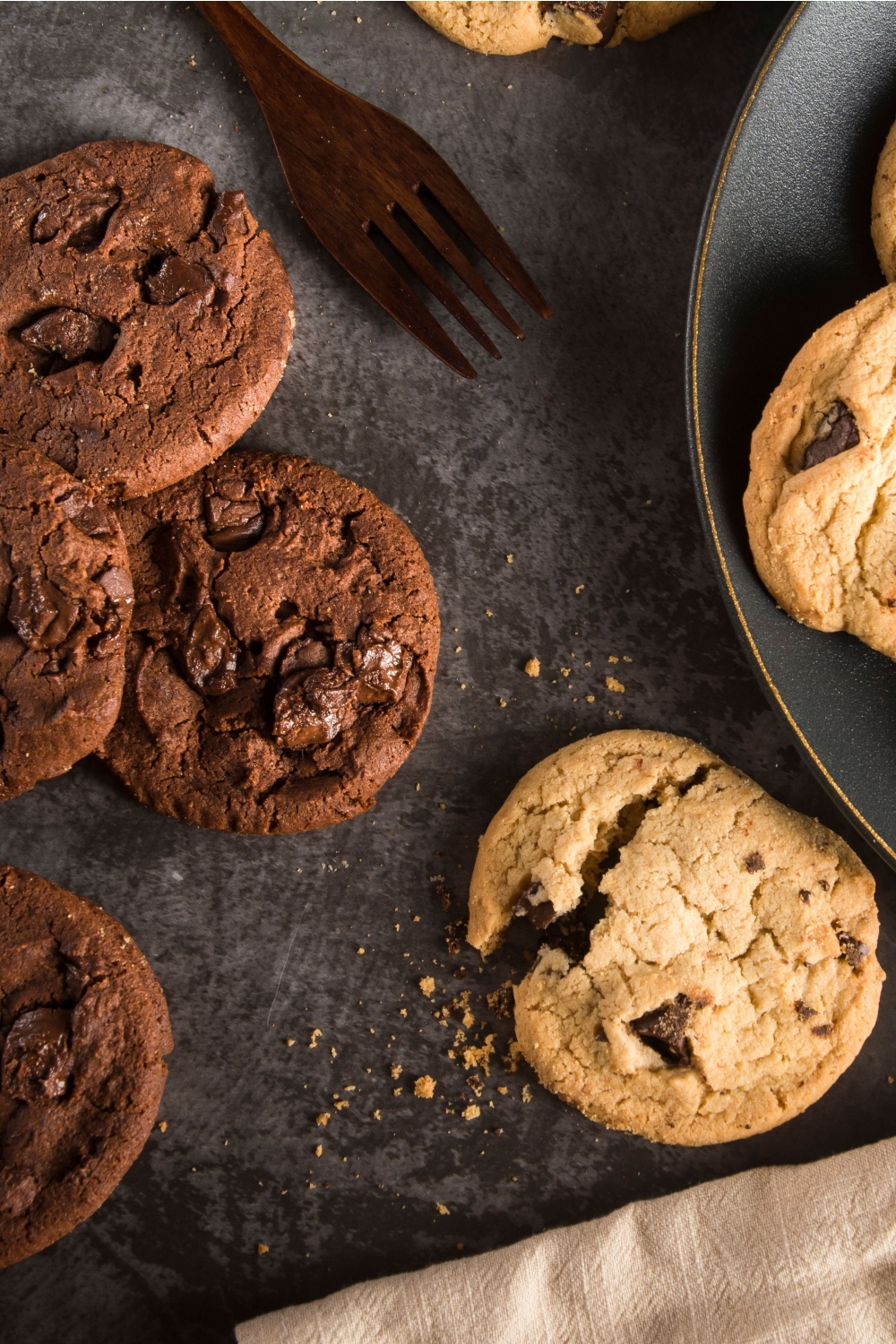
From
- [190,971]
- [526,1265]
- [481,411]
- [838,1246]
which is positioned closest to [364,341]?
[481,411]

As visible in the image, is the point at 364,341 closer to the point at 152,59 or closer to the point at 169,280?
the point at 169,280

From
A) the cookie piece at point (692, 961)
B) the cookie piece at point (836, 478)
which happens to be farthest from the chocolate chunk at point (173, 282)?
the cookie piece at point (692, 961)

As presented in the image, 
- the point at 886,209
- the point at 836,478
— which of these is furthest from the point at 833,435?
the point at 886,209

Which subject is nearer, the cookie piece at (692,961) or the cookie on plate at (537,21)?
the cookie piece at (692,961)

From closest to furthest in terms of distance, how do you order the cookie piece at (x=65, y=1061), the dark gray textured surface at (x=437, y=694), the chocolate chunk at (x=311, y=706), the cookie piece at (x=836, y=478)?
the cookie piece at (x=836, y=478)
the cookie piece at (x=65, y=1061)
the chocolate chunk at (x=311, y=706)
the dark gray textured surface at (x=437, y=694)

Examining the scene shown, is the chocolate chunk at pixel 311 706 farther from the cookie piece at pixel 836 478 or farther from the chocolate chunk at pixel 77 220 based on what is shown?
the chocolate chunk at pixel 77 220

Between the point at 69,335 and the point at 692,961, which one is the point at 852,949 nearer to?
the point at 692,961

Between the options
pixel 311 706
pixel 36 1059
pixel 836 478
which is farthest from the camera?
pixel 311 706
